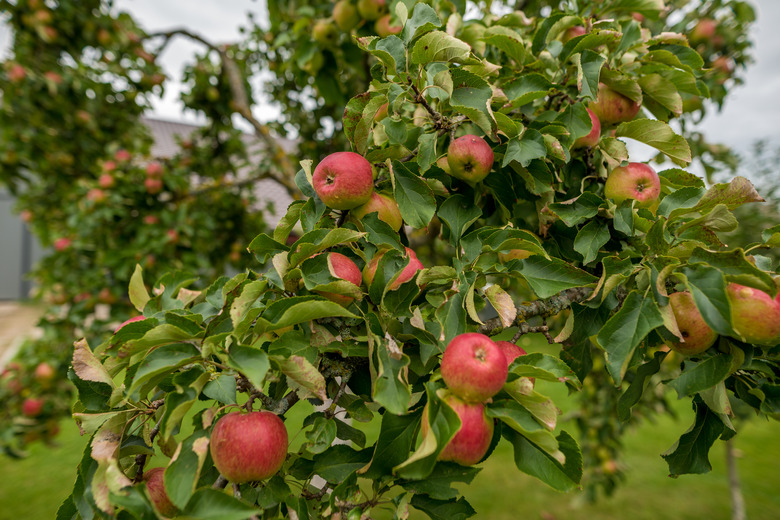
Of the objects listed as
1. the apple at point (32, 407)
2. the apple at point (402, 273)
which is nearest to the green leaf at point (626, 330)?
the apple at point (402, 273)

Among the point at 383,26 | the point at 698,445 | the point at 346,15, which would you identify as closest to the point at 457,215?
the point at 698,445

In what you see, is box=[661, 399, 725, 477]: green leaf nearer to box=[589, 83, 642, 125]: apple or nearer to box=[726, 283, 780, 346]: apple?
box=[726, 283, 780, 346]: apple

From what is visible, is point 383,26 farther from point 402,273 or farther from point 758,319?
point 758,319

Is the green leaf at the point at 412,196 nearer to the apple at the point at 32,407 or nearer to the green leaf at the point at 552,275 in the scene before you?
the green leaf at the point at 552,275

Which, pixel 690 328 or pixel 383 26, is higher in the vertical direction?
pixel 383 26

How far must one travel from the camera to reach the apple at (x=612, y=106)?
0.94 meters

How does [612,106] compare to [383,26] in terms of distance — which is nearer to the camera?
[612,106]

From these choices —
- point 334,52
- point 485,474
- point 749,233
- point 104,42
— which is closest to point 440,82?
point 334,52

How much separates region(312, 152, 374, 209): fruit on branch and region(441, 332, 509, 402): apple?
32cm

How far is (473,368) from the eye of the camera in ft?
1.91

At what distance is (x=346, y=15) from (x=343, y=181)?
48.5 inches

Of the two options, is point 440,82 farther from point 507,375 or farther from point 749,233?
point 749,233

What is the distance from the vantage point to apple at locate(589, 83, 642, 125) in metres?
0.94

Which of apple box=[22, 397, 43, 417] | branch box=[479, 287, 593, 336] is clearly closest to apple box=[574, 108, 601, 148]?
branch box=[479, 287, 593, 336]
